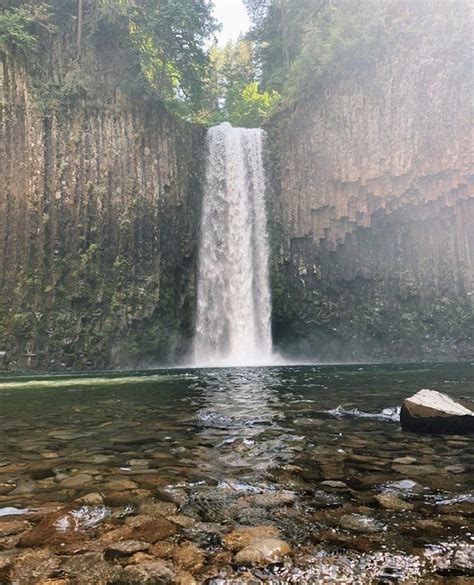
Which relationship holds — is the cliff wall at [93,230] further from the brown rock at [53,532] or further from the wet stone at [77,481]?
the brown rock at [53,532]

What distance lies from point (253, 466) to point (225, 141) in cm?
2141

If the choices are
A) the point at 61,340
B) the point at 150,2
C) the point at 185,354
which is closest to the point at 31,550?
the point at 61,340

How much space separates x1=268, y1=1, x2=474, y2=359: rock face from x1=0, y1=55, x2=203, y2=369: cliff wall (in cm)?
517

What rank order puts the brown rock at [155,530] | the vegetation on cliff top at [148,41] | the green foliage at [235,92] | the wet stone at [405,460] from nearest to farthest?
1. the brown rock at [155,530]
2. the wet stone at [405,460]
3. the vegetation on cliff top at [148,41]
4. the green foliage at [235,92]

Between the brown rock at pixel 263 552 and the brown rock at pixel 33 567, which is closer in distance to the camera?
the brown rock at pixel 33 567

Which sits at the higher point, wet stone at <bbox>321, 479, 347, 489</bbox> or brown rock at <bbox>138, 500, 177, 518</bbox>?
brown rock at <bbox>138, 500, 177, 518</bbox>

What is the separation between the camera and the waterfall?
2180 cm

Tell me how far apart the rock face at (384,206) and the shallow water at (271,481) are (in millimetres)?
16322

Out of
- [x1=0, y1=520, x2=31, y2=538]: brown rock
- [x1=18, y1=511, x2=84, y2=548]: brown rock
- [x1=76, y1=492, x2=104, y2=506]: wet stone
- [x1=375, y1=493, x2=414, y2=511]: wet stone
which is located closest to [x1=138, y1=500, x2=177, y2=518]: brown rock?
[x1=76, y1=492, x2=104, y2=506]: wet stone

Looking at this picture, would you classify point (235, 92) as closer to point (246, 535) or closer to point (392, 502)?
point (392, 502)

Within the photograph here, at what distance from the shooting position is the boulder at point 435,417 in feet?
17.1

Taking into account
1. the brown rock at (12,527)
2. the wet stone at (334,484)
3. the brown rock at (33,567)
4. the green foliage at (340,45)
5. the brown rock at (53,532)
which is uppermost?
the green foliage at (340,45)

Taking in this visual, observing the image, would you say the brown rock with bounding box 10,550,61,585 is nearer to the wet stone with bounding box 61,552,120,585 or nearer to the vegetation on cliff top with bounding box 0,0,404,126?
the wet stone with bounding box 61,552,120,585

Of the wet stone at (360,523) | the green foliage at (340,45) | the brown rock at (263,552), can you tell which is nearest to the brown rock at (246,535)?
the brown rock at (263,552)
